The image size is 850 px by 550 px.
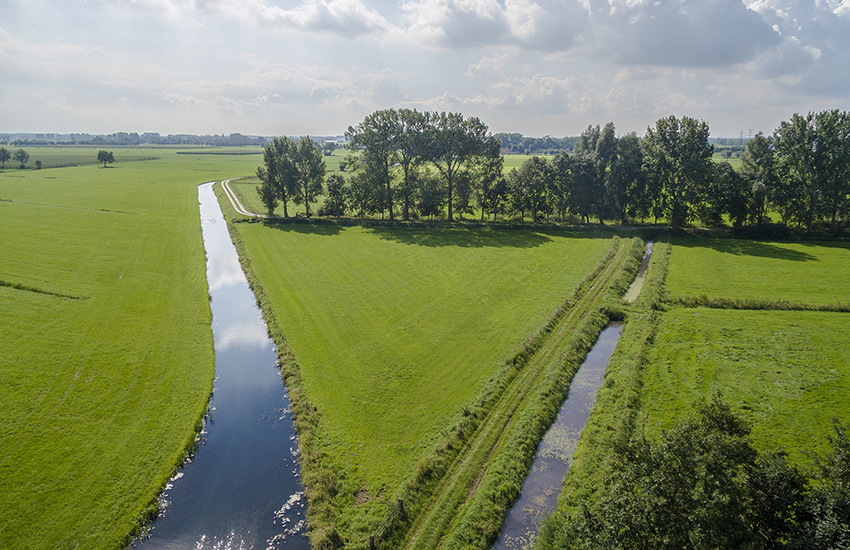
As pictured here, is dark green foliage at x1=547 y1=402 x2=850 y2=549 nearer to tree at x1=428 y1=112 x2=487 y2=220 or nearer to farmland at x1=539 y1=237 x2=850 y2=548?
farmland at x1=539 y1=237 x2=850 y2=548

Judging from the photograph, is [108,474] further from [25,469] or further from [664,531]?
[664,531]

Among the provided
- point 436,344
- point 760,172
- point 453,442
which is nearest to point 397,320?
point 436,344

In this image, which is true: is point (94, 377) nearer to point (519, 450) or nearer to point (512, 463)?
point (512, 463)

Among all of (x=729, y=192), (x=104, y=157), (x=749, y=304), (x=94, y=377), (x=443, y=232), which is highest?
(x=104, y=157)

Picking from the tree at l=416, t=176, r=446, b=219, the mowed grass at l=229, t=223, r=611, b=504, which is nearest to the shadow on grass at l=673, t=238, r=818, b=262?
the mowed grass at l=229, t=223, r=611, b=504

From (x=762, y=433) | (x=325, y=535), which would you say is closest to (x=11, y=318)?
(x=325, y=535)
